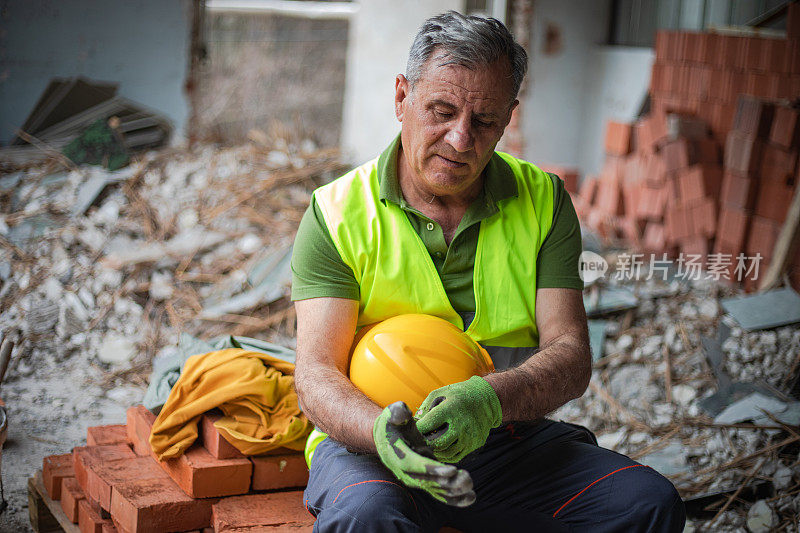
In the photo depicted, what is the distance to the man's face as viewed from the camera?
2283 millimetres

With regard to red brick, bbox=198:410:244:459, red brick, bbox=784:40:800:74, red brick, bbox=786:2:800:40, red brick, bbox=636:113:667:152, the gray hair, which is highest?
red brick, bbox=786:2:800:40

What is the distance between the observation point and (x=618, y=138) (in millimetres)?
6219

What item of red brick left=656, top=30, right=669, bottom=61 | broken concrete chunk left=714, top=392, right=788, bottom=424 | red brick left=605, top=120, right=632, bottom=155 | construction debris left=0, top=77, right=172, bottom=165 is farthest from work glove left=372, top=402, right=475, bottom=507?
construction debris left=0, top=77, right=172, bottom=165

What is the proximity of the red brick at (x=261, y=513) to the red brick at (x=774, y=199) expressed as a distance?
11.7 ft

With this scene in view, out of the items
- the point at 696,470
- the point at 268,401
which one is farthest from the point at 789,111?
the point at 268,401

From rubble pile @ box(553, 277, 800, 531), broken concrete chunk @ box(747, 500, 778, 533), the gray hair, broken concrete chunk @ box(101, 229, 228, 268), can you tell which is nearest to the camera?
the gray hair

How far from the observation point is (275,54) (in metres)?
12.1

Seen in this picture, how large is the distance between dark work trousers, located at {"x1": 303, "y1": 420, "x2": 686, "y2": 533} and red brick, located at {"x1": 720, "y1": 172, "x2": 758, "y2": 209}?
3169 mm

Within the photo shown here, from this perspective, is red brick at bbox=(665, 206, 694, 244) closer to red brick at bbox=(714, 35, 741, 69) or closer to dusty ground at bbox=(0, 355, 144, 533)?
red brick at bbox=(714, 35, 741, 69)

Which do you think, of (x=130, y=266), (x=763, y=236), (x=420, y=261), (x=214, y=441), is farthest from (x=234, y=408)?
(x=763, y=236)

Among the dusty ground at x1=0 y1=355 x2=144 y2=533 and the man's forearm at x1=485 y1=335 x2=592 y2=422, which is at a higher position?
the man's forearm at x1=485 y1=335 x2=592 y2=422

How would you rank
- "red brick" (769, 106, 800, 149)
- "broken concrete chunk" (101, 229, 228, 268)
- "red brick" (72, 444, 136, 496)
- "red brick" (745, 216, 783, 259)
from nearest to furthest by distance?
"red brick" (72, 444, 136, 496) → "red brick" (769, 106, 800, 149) → "red brick" (745, 216, 783, 259) → "broken concrete chunk" (101, 229, 228, 268)

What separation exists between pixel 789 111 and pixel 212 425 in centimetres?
392

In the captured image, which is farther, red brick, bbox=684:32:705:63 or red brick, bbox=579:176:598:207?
red brick, bbox=579:176:598:207
